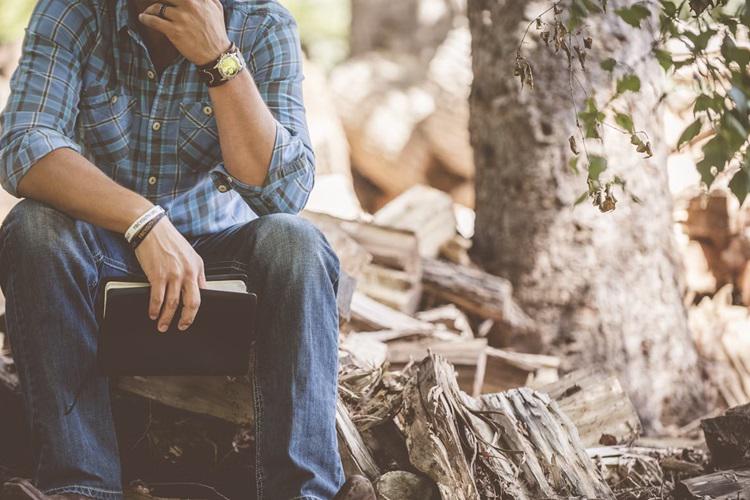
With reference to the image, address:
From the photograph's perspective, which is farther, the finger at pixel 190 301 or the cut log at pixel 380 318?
the cut log at pixel 380 318

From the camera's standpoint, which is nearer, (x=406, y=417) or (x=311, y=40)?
(x=406, y=417)

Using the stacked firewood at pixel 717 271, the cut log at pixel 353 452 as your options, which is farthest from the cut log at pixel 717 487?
the stacked firewood at pixel 717 271

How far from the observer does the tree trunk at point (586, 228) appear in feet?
12.1

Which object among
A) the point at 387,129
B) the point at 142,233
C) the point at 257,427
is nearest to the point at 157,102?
the point at 142,233

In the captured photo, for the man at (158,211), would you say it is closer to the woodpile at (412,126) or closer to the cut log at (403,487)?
the cut log at (403,487)

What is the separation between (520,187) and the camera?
3826mm

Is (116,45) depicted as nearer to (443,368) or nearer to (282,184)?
(282,184)

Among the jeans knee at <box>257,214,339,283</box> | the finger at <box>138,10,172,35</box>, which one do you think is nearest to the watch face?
the finger at <box>138,10,172,35</box>

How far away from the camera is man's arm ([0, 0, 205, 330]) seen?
6.28 ft

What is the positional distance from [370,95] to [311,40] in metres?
3.00

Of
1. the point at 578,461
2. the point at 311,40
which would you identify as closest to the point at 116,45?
the point at 578,461

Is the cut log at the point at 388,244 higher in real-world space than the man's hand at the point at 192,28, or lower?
lower

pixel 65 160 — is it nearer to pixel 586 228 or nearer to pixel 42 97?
pixel 42 97

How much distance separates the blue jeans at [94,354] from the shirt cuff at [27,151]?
97 mm
